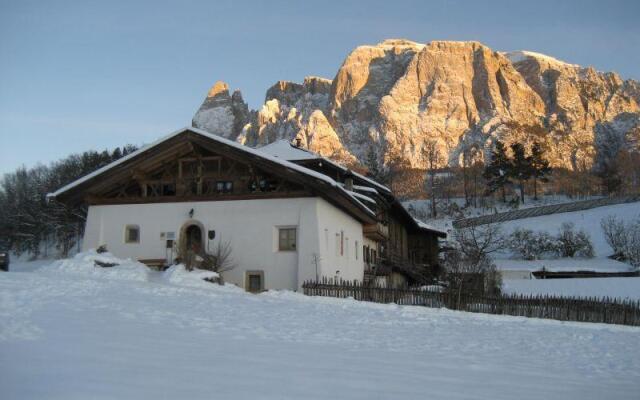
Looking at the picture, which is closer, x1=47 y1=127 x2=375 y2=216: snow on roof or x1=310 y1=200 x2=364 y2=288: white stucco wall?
x1=47 y1=127 x2=375 y2=216: snow on roof

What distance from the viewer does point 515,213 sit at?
7125 cm

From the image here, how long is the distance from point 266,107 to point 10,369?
582 ft

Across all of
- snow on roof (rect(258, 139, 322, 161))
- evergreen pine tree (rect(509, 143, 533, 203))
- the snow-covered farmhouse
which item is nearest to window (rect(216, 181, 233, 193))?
the snow-covered farmhouse

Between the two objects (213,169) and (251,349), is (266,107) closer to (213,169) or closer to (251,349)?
(213,169)

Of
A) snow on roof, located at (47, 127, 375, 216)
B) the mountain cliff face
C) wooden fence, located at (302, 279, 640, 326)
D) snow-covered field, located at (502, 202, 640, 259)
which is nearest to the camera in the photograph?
wooden fence, located at (302, 279, 640, 326)

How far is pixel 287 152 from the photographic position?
32.1 meters

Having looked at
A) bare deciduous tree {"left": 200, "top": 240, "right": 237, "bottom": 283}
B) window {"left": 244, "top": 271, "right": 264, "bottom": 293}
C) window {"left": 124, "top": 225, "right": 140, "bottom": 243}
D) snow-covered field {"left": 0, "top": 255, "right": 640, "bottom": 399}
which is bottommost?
snow-covered field {"left": 0, "top": 255, "right": 640, "bottom": 399}

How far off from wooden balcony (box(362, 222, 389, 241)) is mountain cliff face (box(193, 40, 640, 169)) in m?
101

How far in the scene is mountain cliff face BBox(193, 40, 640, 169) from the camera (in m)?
154

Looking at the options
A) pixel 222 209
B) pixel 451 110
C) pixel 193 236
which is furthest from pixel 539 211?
pixel 451 110

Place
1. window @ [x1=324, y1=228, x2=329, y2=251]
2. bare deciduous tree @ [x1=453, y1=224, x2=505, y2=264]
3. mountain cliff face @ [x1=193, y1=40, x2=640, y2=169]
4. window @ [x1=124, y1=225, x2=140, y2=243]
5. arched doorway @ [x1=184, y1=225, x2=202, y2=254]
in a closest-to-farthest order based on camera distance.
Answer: window @ [x1=324, y1=228, x2=329, y2=251]
arched doorway @ [x1=184, y1=225, x2=202, y2=254]
window @ [x1=124, y1=225, x2=140, y2=243]
bare deciduous tree @ [x1=453, y1=224, x2=505, y2=264]
mountain cliff face @ [x1=193, y1=40, x2=640, y2=169]

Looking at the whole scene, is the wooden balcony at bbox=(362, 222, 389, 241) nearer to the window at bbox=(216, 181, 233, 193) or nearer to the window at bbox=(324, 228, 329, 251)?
the window at bbox=(324, 228, 329, 251)

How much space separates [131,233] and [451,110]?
478ft

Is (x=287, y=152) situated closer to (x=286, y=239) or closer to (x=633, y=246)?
(x=286, y=239)
